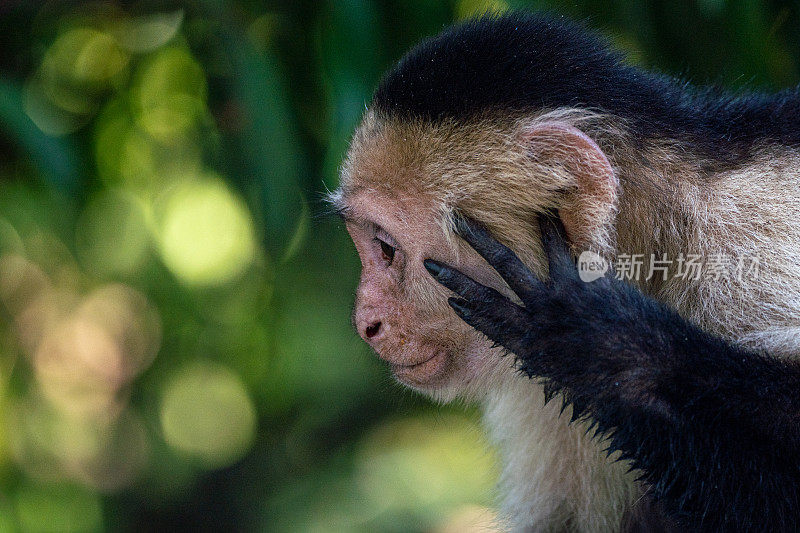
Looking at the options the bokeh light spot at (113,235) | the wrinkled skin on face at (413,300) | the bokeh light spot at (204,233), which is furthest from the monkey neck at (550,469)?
the bokeh light spot at (113,235)

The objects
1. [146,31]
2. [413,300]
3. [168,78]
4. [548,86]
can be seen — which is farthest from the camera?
[168,78]

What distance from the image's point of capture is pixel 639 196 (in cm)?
168

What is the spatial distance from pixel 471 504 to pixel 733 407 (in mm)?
2618

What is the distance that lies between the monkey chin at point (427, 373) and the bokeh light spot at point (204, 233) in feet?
5.63

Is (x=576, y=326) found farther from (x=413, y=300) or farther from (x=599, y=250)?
(x=413, y=300)

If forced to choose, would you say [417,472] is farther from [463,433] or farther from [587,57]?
[587,57]

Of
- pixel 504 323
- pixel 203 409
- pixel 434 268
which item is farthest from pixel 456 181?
pixel 203 409

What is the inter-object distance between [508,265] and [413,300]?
358mm

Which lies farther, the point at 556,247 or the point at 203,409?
the point at 203,409

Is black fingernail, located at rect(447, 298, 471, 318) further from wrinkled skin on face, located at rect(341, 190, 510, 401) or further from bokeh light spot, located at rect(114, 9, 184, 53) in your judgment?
bokeh light spot, located at rect(114, 9, 184, 53)

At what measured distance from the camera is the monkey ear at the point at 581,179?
1.61 m

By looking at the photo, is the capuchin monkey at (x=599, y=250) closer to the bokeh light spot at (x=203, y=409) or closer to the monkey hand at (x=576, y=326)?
the monkey hand at (x=576, y=326)

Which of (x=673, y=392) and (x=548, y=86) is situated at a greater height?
(x=548, y=86)

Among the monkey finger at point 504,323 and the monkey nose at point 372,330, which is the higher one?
the monkey finger at point 504,323
